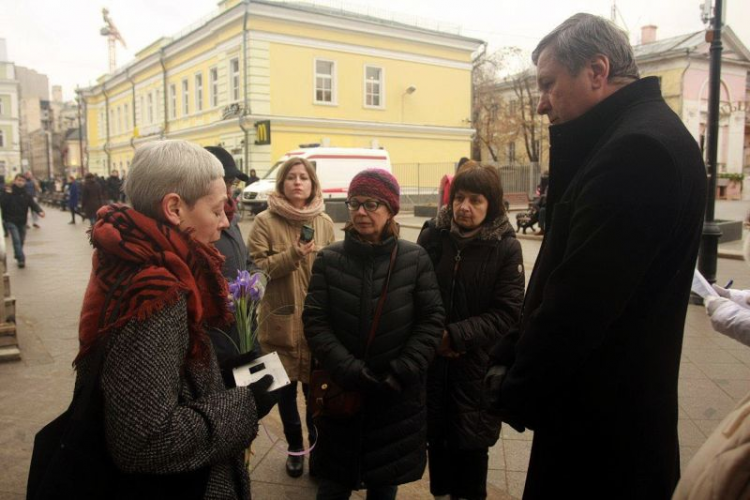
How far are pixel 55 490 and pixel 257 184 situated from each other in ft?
70.9

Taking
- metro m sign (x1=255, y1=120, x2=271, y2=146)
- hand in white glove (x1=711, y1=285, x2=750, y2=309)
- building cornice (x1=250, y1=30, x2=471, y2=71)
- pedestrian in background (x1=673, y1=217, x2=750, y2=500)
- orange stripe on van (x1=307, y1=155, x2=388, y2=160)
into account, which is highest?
building cornice (x1=250, y1=30, x2=471, y2=71)

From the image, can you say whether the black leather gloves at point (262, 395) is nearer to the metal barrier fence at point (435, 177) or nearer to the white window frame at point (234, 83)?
the metal barrier fence at point (435, 177)

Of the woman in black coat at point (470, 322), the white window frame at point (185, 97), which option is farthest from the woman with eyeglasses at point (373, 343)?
the white window frame at point (185, 97)

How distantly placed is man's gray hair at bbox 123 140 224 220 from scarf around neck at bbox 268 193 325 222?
6.43ft

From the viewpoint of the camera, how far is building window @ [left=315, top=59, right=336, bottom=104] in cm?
2853

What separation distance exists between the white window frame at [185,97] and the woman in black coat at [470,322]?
109 ft

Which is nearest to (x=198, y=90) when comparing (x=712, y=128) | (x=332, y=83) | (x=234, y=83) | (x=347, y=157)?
(x=234, y=83)

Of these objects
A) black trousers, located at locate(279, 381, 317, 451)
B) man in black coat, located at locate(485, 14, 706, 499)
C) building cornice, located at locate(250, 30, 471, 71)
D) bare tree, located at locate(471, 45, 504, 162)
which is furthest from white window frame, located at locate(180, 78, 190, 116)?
man in black coat, located at locate(485, 14, 706, 499)

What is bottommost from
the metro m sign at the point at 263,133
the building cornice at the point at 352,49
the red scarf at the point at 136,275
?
the red scarf at the point at 136,275

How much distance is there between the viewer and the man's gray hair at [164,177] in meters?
1.78

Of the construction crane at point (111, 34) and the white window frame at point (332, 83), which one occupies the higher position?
the construction crane at point (111, 34)

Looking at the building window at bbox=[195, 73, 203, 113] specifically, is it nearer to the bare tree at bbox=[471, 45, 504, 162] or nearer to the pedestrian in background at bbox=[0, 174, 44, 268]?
the bare tree at bbox=[471, 45, 504, 162]

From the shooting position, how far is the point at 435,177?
29797 mm

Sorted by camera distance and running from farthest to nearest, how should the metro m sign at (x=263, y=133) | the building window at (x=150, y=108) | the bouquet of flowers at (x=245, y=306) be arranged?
the building window at (x=150, y=108) < the metro m sign at (x=263, y=133) < the bouquet of flowers at (x=245, y=306)
